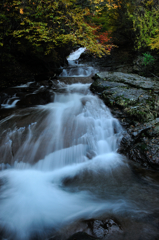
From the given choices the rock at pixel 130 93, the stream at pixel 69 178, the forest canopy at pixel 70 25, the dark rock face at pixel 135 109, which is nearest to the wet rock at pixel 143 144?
the dark rock face at pixel 135 109

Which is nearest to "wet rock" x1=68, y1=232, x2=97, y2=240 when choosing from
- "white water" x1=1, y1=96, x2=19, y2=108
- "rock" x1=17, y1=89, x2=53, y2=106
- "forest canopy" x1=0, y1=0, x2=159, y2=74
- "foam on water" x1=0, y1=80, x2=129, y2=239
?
"foam on water" x1=0, y1=80, x2=129, y2=239

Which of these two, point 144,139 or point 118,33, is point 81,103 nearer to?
point 144,139

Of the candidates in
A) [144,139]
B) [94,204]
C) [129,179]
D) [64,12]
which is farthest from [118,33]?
[94,204]

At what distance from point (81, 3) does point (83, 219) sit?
8.70 meters

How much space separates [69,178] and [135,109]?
11.1ft

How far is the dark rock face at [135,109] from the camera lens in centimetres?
431

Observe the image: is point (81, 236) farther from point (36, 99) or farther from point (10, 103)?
point (10, 103)

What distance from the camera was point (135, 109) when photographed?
5.29m

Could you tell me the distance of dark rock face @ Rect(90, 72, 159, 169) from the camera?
4312 millimetres

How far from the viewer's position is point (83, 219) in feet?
7.95

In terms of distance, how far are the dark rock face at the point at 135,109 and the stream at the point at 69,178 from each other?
31cm

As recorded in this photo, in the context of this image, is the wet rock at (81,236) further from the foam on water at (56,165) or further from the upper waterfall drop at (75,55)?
the upper waterfall drop at (75,55)

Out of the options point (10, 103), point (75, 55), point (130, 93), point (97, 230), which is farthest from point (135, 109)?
point (75, 55)

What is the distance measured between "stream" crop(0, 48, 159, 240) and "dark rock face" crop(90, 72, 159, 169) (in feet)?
1.00
